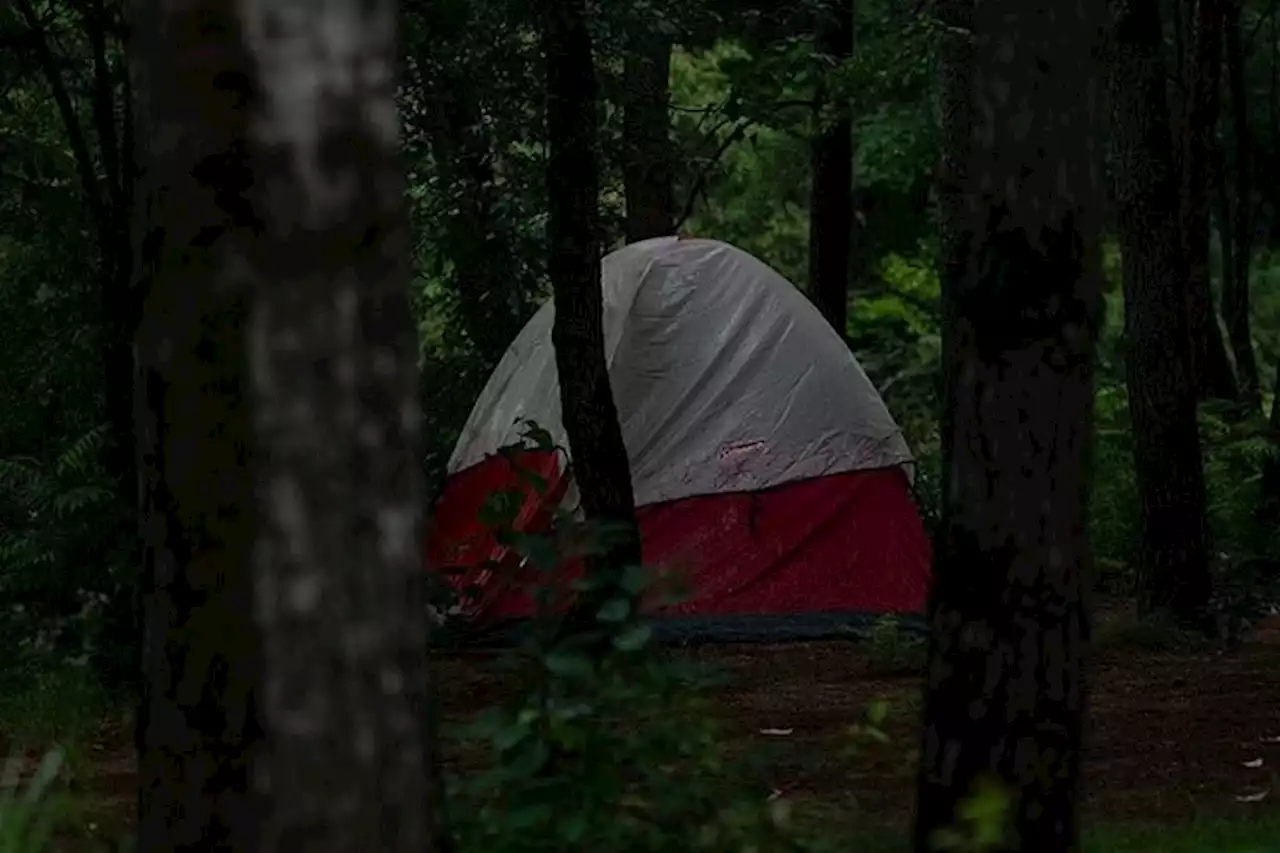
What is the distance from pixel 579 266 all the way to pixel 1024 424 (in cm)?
636

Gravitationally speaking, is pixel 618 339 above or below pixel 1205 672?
A: above

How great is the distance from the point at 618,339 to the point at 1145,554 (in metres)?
3.62

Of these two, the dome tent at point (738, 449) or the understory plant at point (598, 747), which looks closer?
the understory plant at point (598, 747)

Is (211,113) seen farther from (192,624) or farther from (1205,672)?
(1205,672)

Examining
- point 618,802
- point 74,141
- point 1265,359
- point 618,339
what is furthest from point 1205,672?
point 1265,359

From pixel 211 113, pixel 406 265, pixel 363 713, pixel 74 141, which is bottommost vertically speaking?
pixel 363 713

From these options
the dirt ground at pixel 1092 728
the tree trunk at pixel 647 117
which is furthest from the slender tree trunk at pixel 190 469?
the tree trunk at pixel 647 117

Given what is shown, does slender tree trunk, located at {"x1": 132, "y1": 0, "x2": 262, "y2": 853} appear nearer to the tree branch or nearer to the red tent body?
the tree branch

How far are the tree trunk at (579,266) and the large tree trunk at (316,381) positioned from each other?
7.78m

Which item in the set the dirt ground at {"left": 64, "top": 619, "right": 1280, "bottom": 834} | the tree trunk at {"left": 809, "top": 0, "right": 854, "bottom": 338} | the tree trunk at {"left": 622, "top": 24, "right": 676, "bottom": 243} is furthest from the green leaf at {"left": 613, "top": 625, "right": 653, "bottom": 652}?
the tree trunk at {"left": 809, "top": 0, "right": 854, "bottom": 338}

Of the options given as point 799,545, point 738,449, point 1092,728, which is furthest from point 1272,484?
point 1092,728

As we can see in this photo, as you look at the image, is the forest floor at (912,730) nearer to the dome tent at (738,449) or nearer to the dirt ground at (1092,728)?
the dirt ground at (1092,728)

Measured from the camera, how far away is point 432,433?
15.7m

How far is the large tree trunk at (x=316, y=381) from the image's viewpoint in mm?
2992
